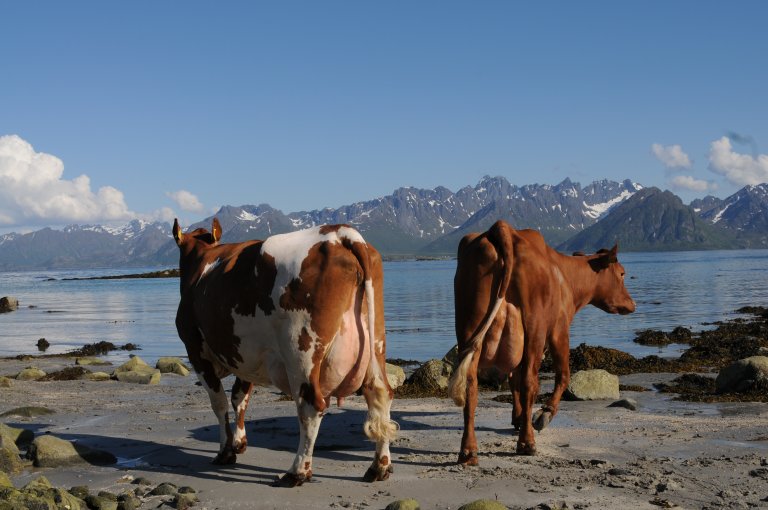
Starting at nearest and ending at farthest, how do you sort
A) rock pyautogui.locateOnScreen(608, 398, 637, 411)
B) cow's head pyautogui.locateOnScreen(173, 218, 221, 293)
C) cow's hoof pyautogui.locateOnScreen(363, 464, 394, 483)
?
cow's hoof pyautogui.locateOnScreen(363, 464, 394, 483), cow's head pyautogui.locateOnScreen(173, 218, 221, 293), rock pyautogui.locateOnScreen(608, 398, 637, 411)

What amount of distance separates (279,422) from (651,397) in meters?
8.21

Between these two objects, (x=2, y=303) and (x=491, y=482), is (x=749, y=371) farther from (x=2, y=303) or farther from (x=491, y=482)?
(x=2, y=303)

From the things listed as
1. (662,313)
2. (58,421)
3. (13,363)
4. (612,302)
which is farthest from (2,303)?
(612,302)

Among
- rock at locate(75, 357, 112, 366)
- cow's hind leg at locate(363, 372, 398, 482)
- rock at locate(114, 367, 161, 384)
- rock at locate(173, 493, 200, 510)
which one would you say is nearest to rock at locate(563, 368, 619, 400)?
cow's hind leg at locate(363, 372, 398, 482)

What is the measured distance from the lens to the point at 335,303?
9281 millimetres

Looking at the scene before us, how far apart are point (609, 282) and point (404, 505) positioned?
717cm

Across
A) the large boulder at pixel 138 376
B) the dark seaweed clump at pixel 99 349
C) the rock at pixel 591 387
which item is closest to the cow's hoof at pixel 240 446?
the rock at pixel 591 387

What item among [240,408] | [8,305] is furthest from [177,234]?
[8,305]

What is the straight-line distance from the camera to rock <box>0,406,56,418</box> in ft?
49.3

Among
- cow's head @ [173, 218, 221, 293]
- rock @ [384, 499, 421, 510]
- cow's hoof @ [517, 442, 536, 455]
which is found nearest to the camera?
rock @ [384, 499, 421, 510]

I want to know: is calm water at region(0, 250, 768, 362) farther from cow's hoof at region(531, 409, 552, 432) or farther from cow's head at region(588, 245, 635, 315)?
cow's hoof at region(531, 409, 552, 432)

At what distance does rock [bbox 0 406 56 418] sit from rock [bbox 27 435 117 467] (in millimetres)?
4637

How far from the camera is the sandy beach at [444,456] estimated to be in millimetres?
8953

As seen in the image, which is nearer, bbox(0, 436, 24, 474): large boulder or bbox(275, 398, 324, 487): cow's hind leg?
bbox(275, 398, 324, 487): cow's hind leg
